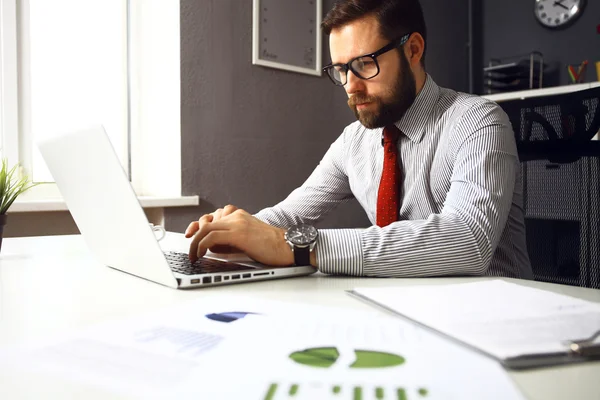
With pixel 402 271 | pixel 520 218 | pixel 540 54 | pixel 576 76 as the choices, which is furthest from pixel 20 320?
pixel 540 54

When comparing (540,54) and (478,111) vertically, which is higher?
(540,54)

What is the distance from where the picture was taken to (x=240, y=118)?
8.00 ft

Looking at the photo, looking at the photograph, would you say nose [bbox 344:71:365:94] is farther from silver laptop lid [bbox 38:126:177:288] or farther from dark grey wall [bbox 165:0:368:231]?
dark grey wall [bbox 165:0:368:231]

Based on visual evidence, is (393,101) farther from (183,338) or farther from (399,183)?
(183,338)

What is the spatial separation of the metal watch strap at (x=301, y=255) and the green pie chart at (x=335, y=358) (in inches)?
16.7

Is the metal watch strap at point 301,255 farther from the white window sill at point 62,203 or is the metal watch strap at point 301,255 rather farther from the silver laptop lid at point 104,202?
the white window sill at point 62,203

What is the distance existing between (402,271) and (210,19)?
1.79 m

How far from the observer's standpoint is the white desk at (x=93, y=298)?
40cm

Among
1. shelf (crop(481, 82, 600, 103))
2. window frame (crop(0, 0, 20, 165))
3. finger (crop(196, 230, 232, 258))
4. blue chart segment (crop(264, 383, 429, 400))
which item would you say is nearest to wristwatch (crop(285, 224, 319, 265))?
finger (crop(196, 230, 232, 258))

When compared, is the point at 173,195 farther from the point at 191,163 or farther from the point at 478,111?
the point at 478,111

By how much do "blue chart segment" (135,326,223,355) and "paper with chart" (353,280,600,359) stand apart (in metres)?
0.22

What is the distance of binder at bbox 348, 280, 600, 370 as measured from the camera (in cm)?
44

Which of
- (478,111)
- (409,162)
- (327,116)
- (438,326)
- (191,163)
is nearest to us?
(438,326)

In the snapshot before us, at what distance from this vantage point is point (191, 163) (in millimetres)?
2285
